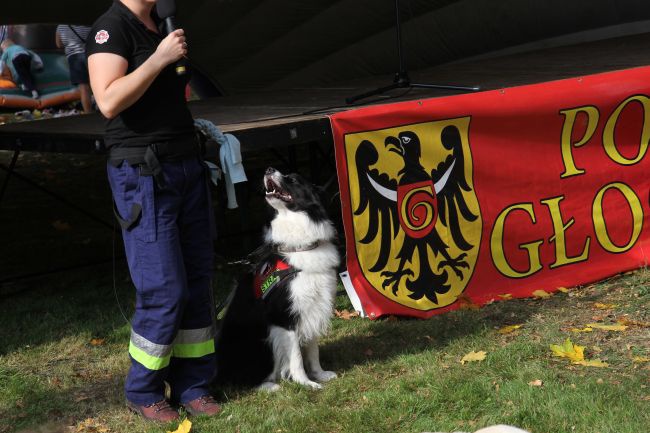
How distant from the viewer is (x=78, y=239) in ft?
27.1

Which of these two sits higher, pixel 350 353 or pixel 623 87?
pixel 623 87

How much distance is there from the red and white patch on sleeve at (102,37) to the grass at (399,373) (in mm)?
1708

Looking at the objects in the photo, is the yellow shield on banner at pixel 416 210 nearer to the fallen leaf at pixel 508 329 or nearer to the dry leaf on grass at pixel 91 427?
the fallen leaf at pixel 508 329

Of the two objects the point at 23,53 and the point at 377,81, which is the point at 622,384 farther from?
the point at 23,53

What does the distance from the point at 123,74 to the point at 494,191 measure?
2.93 metres

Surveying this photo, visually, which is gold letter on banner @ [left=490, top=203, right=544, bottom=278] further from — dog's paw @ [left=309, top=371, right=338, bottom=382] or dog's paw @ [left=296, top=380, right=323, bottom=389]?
dog's paw @ [left=296, top=380, right=323, bottom=389]

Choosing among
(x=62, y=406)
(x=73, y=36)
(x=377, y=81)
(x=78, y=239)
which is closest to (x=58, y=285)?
(x=78, y=239)

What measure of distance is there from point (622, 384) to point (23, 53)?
1530 cm

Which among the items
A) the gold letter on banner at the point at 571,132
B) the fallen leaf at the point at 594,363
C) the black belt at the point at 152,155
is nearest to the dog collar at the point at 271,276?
the black belt at the point at 152,155

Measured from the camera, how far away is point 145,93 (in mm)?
3613

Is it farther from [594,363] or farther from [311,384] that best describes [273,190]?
[594,363]

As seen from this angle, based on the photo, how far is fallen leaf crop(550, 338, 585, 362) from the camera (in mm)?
4359

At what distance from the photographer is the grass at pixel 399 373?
3795 mm

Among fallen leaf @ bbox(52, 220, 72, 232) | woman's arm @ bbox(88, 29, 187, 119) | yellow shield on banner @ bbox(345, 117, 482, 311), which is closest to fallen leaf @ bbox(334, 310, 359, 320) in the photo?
yellow shield on banner @ bbox(345, 117, 482, 311)
